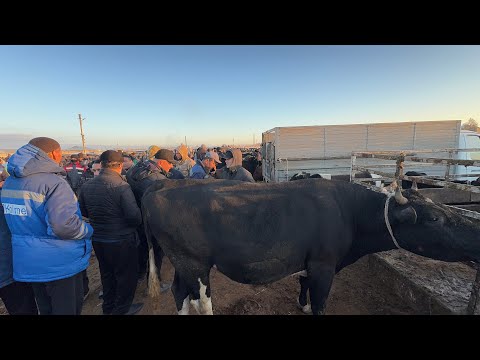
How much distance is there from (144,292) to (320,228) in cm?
342

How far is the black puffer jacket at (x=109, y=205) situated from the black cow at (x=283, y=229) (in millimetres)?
291

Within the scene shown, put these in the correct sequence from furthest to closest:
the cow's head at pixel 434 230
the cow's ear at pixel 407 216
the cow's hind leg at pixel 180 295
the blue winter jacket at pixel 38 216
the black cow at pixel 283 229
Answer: the cow's hind leg at pixel 180 295 → the black cow at pixel 283 229 → the cow's ear at pixel 407 216 → the cow's head at pixel 434 230 → the blue winter jacket at pixel 38 216

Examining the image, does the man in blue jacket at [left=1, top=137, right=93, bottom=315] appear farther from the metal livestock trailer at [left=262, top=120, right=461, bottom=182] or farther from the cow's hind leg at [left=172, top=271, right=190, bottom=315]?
the metal livestock trailer at [left=262, top=120, right=461, bottom=182]

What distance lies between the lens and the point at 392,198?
298 cm

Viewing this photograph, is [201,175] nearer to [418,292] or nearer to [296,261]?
[296,261]

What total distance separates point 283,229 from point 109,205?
228 centimetres

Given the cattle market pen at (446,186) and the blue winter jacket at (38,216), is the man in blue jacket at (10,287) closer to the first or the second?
the blue winter jacket at (38,216)

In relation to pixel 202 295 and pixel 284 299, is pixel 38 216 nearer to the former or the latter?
pixel 202 295

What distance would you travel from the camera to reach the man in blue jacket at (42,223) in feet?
6.93

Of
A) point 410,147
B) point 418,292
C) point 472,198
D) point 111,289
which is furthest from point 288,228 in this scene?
point 410,147

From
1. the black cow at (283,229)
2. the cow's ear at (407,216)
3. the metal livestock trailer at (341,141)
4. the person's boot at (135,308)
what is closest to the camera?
the cow's ear at (407,216)

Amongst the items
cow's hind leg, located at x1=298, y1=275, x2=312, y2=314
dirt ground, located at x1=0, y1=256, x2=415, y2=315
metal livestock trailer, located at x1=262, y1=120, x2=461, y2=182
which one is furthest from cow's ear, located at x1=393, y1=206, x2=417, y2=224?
metal livestock trailer, located at x1=262, y1=120, x2=461, y2=182

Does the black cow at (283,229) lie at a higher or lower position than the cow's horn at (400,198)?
lower

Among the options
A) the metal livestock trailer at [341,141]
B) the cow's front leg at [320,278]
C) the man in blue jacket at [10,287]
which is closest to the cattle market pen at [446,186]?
the cow's front leg at [320,278]
